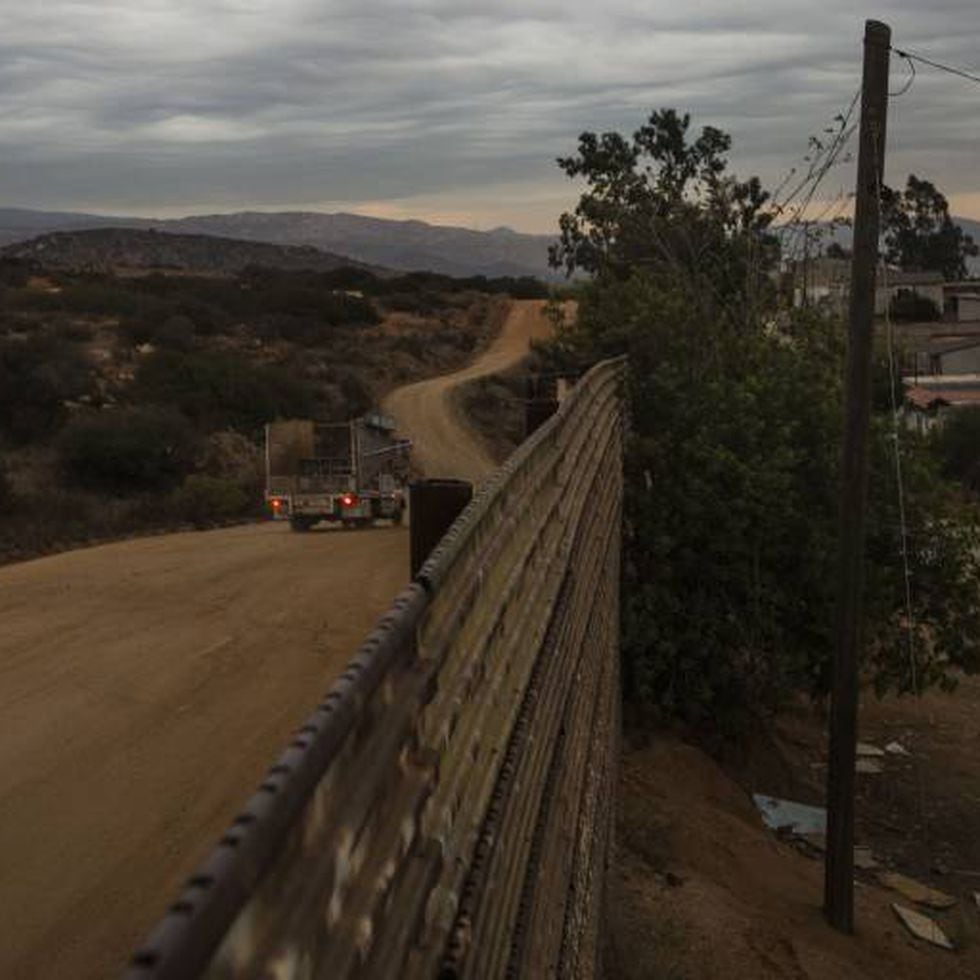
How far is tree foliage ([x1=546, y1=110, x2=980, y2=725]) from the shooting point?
1353 cm

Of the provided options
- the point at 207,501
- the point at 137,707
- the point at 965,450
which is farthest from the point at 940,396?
the point at 137,707

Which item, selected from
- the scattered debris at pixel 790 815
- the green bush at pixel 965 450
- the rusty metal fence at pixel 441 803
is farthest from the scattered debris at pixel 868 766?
the green bush at pixel 965 450

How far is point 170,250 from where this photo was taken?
149 metres

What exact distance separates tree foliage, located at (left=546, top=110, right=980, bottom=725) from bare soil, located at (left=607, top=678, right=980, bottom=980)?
106cm

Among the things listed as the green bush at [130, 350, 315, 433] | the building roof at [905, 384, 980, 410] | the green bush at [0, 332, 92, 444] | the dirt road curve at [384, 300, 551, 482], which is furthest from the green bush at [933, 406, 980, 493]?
the green bush at [0, 332, 92, 444]

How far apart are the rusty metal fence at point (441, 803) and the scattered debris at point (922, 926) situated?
20.4ft

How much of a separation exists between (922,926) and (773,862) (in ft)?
4.38

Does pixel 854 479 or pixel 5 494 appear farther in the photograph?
pixel 5 494

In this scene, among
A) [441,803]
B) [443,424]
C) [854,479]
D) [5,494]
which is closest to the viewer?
[441,803]

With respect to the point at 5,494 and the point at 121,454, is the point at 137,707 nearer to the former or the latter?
the point at 5,494

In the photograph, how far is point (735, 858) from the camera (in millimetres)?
10570

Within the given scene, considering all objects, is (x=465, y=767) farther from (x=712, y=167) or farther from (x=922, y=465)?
(x=712, y=167)

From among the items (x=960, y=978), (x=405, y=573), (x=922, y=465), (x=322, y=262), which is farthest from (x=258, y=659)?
(x=322, y=262)

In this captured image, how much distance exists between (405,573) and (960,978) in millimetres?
8218
